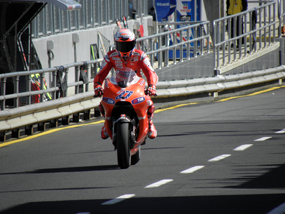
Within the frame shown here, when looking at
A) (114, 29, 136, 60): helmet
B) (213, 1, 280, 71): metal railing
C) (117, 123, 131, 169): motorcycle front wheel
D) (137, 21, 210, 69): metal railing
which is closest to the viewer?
(117, 123, 131, 169): motorcycle front wheel

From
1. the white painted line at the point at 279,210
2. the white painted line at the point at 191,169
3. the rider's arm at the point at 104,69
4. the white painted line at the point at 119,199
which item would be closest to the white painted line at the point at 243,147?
the white painted line at the point at 191,169

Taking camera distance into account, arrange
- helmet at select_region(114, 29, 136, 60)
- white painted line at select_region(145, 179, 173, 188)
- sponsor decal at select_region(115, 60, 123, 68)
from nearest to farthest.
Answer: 1. white painted line at select_region(145, 179, 173, 188)
2. helmet at select_region(114, 29, 136, 60)
3. sponsor decal at select_region(115, 60, 123, 68)

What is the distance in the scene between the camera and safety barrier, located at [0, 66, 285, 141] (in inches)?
436

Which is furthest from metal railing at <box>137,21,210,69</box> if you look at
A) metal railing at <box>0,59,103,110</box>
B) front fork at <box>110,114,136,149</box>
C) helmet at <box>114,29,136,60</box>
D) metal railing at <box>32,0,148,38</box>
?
front fork at <box>110,114,136,149</box>

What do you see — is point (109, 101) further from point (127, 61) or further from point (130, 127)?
point (127, 61)

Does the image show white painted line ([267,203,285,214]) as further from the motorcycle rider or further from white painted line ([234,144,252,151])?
white painted line ([234,144,252,151])

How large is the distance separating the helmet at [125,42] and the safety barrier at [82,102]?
321 centimetres

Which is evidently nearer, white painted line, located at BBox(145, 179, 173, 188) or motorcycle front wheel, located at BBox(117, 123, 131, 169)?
white painted line, located at BBox(145, 179, 173, 188)

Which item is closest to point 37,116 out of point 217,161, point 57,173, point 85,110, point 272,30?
point 85,110

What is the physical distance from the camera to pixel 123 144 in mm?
7652

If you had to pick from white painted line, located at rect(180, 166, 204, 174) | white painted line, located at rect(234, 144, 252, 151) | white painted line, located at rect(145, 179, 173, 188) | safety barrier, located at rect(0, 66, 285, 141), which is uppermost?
safety barrier, located at rect(0, 66, 285, 141)

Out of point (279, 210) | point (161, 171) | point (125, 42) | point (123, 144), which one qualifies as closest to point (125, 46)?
point (125, 42)

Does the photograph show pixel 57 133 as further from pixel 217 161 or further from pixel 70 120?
pixel 217 161

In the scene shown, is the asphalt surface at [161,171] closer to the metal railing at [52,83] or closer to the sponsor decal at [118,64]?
Answer: the metal railing at [52,83]
